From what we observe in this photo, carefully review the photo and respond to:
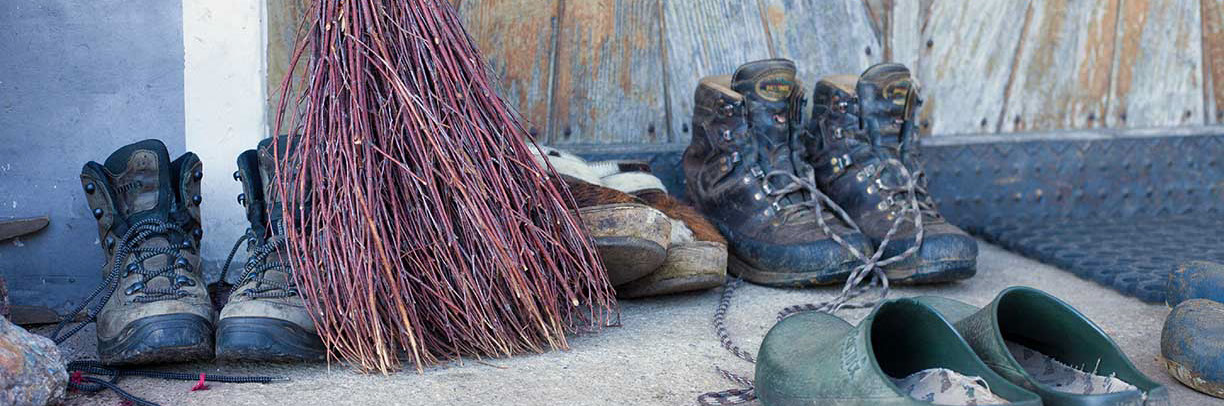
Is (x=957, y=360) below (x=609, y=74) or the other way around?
A: below

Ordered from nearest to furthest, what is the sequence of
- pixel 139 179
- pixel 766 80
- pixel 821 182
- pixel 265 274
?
1. pixel 265 274
2. pixel 139 179
3. pixel 766 80
4. pixel 821 182

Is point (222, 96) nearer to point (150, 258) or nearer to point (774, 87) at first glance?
point (150, 258)

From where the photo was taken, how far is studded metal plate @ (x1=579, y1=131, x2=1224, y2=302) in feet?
8.89

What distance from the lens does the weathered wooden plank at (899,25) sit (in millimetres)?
2781

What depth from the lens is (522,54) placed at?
2.56 meters

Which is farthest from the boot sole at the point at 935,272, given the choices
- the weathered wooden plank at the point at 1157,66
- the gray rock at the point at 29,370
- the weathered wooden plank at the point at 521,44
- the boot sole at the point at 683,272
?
the gray rock at the point at 29,370

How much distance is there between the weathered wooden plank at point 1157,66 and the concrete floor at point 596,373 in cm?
109

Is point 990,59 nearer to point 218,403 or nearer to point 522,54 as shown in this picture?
point 522,54

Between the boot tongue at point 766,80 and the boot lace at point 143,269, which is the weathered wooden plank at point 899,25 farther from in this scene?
the boot lace at point 143,269

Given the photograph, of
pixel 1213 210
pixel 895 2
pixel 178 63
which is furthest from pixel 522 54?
pixel 1213 210

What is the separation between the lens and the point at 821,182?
8.14ft

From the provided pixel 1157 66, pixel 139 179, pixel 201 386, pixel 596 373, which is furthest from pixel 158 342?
pixel 1157 66

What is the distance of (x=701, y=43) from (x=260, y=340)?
1.51 metres

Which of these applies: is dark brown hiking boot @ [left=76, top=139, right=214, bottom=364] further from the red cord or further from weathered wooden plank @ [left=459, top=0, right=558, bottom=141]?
weathered wooden plank @ [left=459, top=0, right=558, bottom=141]
